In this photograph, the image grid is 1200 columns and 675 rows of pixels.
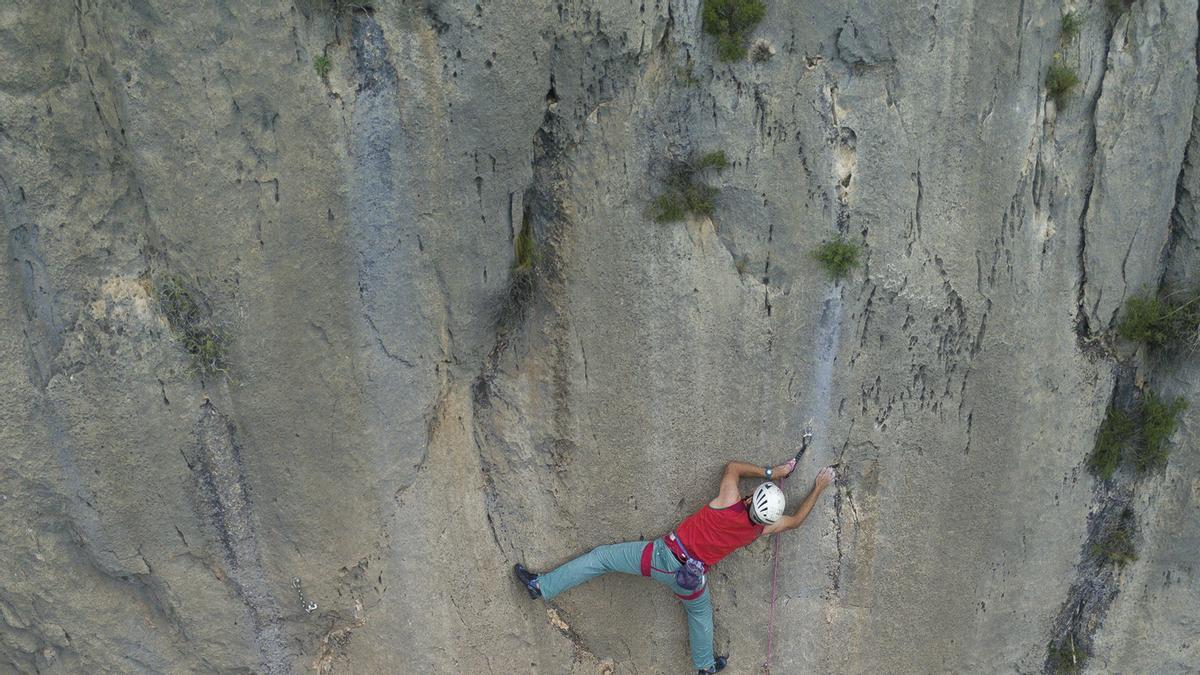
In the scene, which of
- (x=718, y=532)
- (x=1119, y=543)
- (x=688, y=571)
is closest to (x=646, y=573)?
(x=688, y=571)

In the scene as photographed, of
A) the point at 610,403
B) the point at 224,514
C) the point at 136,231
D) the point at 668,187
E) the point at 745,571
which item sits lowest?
the point at 745,571

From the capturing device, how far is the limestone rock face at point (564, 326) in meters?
4.53

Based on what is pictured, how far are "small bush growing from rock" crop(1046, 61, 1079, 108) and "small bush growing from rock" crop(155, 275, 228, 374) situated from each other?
15.8 ft

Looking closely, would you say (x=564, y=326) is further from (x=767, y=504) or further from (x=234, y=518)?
(x=234, y=518)

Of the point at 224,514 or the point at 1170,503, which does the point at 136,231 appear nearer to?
the point at 224,514

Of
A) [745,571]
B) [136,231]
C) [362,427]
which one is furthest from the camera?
[745,571]

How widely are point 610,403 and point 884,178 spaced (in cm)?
205

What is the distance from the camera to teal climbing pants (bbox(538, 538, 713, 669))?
17.7 ft

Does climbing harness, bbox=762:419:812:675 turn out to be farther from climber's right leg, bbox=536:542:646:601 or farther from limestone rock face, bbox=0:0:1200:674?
climber's right leg, bbox=536:542:646:601

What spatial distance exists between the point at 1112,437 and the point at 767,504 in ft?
7.67

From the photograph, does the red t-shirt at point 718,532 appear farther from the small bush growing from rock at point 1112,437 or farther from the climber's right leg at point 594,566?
the small bush growing from rock at point 1112,437

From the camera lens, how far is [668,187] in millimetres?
4922

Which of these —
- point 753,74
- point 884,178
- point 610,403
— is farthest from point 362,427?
point 884,178

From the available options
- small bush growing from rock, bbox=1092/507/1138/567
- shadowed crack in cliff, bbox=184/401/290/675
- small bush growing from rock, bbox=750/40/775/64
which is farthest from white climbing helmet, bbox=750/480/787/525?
shadowed crack in cliff, bbox=184/401/290/675
